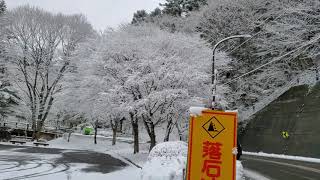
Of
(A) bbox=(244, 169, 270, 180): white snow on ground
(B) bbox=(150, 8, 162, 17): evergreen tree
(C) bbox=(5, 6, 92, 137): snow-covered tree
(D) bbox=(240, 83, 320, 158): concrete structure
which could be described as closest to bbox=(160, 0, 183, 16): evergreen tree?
(B) bbox=(150, 8, 162, 17): evergreen tree

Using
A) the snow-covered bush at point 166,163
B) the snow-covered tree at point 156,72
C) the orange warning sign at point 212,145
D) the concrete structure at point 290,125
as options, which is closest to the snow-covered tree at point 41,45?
the snow-covered tree at point 156,72

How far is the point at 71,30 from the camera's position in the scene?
4172cm

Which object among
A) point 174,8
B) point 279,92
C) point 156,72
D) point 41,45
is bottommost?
point 156,72

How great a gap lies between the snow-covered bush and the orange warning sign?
19.5 ft

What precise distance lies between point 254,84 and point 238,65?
7.63 feet

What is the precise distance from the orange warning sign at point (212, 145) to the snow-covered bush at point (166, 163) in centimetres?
594

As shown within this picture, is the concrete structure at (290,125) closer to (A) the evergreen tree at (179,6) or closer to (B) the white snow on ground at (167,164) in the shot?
(B) the white snow on ground at (167,164)

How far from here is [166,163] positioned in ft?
41.8

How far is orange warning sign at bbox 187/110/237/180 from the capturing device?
17.7 ft

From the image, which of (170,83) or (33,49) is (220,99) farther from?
(33,49)

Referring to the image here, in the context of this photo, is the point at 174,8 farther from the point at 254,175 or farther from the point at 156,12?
the point at 254,175

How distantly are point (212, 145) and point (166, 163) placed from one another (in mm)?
7511

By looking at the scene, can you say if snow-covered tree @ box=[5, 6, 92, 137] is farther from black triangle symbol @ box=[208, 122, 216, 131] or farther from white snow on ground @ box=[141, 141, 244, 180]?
black triangle symbol @ box=[208, 122, 216, 131]

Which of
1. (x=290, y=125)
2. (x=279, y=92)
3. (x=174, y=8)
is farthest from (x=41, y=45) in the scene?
(x=290, y=125)
